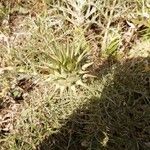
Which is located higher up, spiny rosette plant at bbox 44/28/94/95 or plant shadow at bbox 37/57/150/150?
spiny rosette plant at bbox 44/28/94/95

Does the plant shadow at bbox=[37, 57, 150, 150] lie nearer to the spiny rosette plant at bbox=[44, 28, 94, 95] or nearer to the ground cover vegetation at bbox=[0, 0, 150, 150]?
the ground cover vegetation at bbox=[0, 0, 150, 150]

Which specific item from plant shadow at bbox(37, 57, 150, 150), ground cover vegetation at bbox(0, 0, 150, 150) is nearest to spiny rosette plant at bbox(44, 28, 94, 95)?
ground cover vegetation at bbox(0, 0, 150, 150)

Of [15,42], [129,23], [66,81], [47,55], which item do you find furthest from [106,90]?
[15,42]

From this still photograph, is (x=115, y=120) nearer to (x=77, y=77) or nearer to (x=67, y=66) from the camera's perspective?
(x=77, y=77)

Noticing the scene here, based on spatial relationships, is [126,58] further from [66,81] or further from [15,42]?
[15,42]

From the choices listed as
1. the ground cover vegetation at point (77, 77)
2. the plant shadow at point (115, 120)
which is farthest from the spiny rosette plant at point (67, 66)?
the plant shadow at point (115, 120)

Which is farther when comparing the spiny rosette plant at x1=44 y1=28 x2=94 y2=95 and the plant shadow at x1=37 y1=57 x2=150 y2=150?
the spiny rosette plant at x1=44 y1=28 x2=94 y2=95

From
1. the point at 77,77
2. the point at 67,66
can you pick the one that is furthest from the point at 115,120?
the point at 67,66

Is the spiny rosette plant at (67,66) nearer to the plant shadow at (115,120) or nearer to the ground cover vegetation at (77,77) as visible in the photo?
the ground cover vegetation at (77,77)
